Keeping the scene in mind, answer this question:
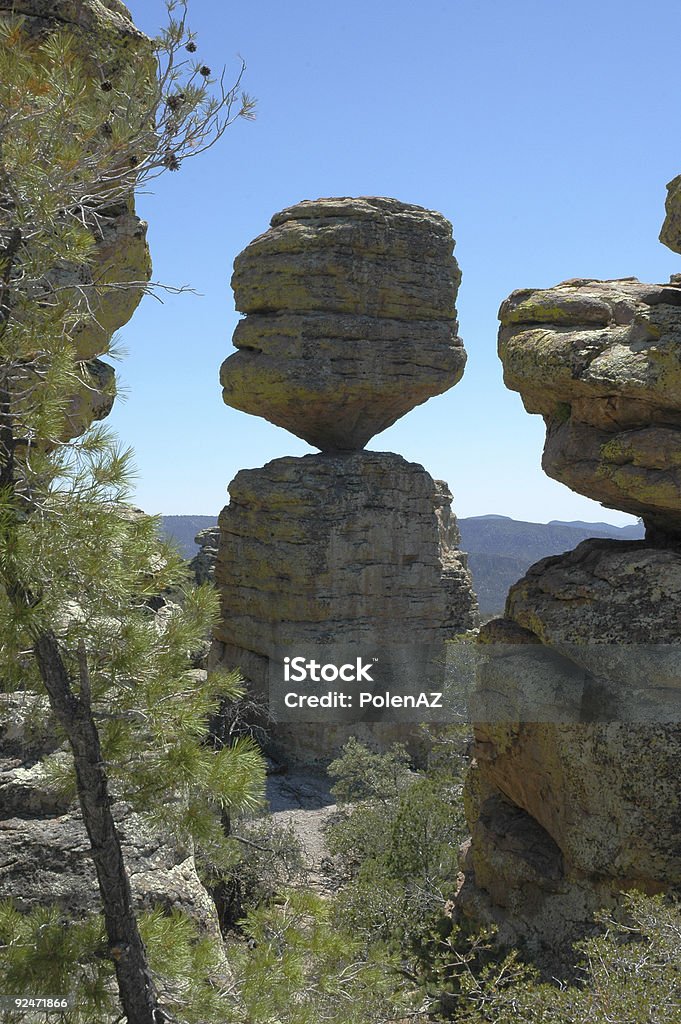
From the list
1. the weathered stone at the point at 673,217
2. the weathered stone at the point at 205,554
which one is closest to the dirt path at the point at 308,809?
the weathered stone at the point at 205,554

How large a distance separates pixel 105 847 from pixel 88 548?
1.84 metres

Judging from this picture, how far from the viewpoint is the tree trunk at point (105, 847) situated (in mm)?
5281

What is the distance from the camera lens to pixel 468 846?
421 inches

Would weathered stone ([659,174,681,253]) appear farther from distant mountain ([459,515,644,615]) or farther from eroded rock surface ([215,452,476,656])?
distant mountain ([459,515,644,615])

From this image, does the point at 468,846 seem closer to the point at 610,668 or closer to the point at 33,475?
the point at 610,668

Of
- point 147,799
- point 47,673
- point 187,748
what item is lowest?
point 147,799

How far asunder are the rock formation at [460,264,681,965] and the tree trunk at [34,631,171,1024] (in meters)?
4.26

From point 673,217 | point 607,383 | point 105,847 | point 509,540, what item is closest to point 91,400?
point 105,847

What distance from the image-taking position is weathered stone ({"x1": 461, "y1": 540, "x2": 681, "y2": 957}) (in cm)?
785

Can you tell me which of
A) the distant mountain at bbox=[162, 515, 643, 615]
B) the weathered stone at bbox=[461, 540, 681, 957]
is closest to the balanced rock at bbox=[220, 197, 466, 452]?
the weathered stone at bbox=[461, 540, 681, 957]

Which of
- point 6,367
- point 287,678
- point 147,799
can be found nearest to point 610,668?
point 147,799

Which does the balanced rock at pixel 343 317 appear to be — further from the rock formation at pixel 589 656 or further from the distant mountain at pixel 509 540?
the distant mountain at pixel 509 540

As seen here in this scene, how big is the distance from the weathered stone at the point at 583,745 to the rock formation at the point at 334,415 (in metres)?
9.85

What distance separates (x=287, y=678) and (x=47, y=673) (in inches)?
568
